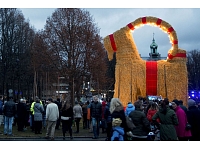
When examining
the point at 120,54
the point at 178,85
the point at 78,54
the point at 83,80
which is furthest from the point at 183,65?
the point at 83,80

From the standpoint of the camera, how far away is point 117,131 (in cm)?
660

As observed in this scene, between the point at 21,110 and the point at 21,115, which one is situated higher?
the point at 21,110

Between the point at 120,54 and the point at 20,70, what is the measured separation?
70.2ft

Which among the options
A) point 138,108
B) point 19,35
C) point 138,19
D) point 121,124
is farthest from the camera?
point 19,35

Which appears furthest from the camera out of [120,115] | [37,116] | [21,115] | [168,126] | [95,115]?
[21,115]

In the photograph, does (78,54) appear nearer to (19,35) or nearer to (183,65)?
(19,35)

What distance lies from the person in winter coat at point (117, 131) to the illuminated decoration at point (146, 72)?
7.80m

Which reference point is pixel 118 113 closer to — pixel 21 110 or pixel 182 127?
pixel 182 127

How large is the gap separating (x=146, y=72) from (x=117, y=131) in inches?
Result: 326

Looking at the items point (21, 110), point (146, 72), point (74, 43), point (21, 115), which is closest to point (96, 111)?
point (146, 72)

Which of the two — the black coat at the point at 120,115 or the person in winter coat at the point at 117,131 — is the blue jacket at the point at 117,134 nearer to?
the person in winter coat at the point at 117,131

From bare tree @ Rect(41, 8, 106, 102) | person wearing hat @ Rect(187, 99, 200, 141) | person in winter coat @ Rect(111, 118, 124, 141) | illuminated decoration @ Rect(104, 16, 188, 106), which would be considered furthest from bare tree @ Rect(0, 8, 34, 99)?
person in winter coat @ Rect(111, 118, 124, 141)

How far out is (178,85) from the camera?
14617 mm

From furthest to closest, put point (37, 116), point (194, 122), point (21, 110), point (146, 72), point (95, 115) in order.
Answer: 1. point (146, 72)
2. point (21, 110)
3. point (37, 116)
4. point (95, 115)
5. point (194, 122)
